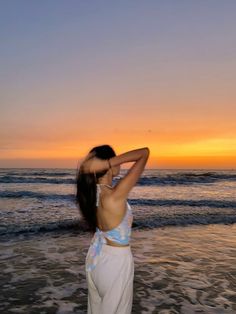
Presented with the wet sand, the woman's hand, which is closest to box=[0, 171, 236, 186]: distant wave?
the wet sand

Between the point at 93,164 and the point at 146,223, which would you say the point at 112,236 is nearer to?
the point at 93,164

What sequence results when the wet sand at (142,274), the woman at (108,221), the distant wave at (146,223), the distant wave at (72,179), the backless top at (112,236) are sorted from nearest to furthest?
the woman at (108,221), the backless top at (112,236), the wet sand at (142,274), the distant wave at (146,223), the distant wave at (72,179)

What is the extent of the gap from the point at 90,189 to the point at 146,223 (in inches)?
463

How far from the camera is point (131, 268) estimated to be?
3217mm

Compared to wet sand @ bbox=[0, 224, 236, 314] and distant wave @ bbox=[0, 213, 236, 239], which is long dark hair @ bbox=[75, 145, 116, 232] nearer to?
wet sand @ bbox=[0, 224, 236, 314]

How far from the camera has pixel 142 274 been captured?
7.77 meters

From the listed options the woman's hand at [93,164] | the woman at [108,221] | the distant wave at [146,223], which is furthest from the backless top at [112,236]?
the distant wave at [146,223]

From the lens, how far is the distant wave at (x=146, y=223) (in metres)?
12.6

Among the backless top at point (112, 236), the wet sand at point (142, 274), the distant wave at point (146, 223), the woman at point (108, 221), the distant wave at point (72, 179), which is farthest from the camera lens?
the distant wave at point (72, 179)

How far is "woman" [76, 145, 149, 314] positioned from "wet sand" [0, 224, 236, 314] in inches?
117

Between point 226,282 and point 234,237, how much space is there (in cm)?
479

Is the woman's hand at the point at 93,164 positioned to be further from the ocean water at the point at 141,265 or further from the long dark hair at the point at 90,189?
the ocean water at the point at 141,265

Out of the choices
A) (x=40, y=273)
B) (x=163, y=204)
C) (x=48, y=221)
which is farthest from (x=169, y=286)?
(x=163, y=204)

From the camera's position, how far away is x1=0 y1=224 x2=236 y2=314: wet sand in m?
6.09
